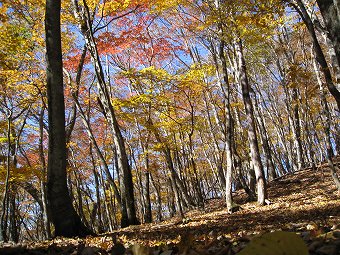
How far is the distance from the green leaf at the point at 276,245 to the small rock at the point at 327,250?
14.8 inches

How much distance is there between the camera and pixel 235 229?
4.77 metres

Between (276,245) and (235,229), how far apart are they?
383cm

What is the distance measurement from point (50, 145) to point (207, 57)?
16663mm

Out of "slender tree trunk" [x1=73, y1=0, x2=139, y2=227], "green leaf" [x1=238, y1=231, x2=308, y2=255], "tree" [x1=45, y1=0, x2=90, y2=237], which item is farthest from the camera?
"slender tree trunk" [x1=73, y1=0, x2=139, y2=227]

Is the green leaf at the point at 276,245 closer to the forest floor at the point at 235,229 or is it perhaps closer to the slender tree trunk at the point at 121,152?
the forest floor at the point at 235,229

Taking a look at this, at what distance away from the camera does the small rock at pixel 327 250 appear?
1.46 meters

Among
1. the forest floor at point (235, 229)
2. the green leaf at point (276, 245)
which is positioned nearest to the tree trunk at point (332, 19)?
the forest floor at point (235, 229)

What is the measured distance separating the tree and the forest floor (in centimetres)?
42

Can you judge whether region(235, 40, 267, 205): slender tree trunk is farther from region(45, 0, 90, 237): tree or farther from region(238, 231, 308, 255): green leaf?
region(238, 231, 308, 255): green leaf

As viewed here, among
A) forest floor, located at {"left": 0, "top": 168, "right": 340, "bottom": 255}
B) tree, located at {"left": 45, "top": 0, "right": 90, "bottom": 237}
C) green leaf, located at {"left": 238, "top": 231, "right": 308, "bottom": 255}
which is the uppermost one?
tree, located at {"left": 45, "top": 0, "right": 90, "bottom": 237}

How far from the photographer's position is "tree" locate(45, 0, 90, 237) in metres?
4.71

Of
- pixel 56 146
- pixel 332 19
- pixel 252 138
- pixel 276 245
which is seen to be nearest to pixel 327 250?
pixel 276 245

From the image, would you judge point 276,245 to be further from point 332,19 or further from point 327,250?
point 332,19

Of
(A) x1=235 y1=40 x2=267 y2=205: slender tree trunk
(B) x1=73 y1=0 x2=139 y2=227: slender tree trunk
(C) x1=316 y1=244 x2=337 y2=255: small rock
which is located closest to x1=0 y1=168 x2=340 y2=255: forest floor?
(C) x1=316 y1=244 x2=337 y2=255: small rock
